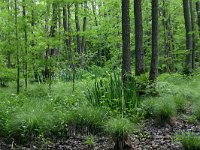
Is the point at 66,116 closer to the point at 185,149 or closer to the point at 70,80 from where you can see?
the point at 185,149

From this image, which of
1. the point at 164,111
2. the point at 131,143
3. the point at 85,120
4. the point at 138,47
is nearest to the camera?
the point at 131,143

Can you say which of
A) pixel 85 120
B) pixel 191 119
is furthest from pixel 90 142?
pixel 191 119

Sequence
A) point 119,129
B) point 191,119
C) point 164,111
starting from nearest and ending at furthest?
point 119,129 < point 164,111 < point 191,119

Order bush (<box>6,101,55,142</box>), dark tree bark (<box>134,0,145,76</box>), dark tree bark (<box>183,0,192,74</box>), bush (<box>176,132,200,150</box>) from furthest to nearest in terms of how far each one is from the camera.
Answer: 1. dark tree bark (<box>183,0,192,74</box>)
2. dark tree bark (<box>134,0,145,76</box>)
3. bush (<box>6,101,55,142</box>)
4. bush (<box>176,132,200,150</box>)

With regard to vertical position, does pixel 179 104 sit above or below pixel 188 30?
below

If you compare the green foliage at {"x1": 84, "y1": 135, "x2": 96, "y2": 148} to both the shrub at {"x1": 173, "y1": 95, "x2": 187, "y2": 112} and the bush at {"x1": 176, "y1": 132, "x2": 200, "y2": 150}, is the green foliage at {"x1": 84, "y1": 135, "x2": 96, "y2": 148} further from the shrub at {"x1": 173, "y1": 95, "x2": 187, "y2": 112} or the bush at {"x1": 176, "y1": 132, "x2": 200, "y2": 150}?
the shrub at {"x1": 173, "y1": 95, "x2": 187, "y2": 112}

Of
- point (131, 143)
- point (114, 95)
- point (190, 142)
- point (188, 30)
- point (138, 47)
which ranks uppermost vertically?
point (188, 30)

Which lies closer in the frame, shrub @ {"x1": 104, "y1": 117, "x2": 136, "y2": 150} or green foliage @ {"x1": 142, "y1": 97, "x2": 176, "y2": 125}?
shrub @ {"x1": 104, "y1": 117, "x2": 136, "y2": 150}

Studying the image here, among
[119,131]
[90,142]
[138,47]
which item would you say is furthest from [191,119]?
[138,47]

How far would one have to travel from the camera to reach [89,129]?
7262 millimetres

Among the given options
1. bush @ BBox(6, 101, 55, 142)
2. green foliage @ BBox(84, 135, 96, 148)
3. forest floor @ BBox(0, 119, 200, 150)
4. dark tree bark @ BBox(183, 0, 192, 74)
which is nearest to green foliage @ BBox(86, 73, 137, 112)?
forest floor @ BBox(0, 119, 200, 150)

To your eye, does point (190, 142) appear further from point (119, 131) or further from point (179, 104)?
point (179, 104)

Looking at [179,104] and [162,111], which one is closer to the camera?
[162,111]

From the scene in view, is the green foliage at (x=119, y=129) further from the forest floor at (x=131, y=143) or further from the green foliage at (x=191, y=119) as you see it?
the green foliage at (x=191, y=119)
